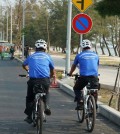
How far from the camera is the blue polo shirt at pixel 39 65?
29.1ft

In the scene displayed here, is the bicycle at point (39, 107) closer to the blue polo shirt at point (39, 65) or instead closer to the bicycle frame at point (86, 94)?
the blue polo shirt at point (39, 65)

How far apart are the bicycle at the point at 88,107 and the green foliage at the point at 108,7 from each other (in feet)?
5.38

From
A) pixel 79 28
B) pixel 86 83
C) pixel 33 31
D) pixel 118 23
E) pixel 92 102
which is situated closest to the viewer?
pixel 92 102

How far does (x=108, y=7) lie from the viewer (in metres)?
10.2

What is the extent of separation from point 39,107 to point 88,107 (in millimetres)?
1378

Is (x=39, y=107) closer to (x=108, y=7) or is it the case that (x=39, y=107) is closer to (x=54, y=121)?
(x=54, y=121)

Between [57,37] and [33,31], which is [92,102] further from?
[33,31]

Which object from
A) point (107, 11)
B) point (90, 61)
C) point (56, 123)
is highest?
point (107, 11)

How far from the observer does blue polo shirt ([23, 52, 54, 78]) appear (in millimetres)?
8875

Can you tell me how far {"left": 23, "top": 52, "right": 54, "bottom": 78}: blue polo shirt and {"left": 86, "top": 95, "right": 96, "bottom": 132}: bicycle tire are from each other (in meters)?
1.09

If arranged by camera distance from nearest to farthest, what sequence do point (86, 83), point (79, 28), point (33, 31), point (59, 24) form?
point (86, 83)
point (79, 28)
point (59, 24)
point (33, 31)

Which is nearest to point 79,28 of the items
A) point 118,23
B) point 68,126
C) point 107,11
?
point 107,11

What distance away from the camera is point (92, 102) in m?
9.21

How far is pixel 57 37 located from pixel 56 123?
57.0 meters
